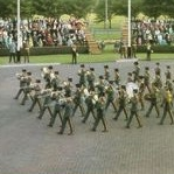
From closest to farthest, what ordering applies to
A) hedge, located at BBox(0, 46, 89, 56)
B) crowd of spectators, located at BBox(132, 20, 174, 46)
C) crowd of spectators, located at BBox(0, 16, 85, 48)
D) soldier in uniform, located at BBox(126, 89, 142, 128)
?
1. soldier in uniform, located at BBox(126, 89, 142, 128)
2. crowd of spectators, located at BBox(0, 16, 85, 48)
3. hedge, located at BBox(0, 46, 89, 56)
4. crowd of spectators, located at BBox(132, 20, 174, 46)

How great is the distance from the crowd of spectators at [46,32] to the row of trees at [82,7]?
38.7 ft

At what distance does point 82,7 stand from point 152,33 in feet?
82.7

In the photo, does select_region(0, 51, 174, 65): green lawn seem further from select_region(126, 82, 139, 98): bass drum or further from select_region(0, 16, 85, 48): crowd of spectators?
select_region(126, 82, 139, 98): bass drum

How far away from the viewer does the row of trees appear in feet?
215

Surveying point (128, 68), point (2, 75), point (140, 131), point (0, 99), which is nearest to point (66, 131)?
point (140, 131)

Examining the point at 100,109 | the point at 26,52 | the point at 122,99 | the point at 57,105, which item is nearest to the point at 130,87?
the point at 122,99

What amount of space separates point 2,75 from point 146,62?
11389 mm

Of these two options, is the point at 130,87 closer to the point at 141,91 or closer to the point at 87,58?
the point at 141,91

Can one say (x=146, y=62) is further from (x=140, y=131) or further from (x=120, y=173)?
(x=120, y=173)

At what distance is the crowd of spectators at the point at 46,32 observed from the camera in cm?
5172

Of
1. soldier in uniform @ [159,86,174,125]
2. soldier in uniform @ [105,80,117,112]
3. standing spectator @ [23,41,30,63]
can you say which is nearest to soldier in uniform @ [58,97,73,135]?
soldier in uniform @ [105,80,117,112]

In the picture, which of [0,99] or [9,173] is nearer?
[9,173]

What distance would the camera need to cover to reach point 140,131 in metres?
26.5

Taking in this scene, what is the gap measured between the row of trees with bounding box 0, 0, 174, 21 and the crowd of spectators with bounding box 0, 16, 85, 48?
11.8 m
